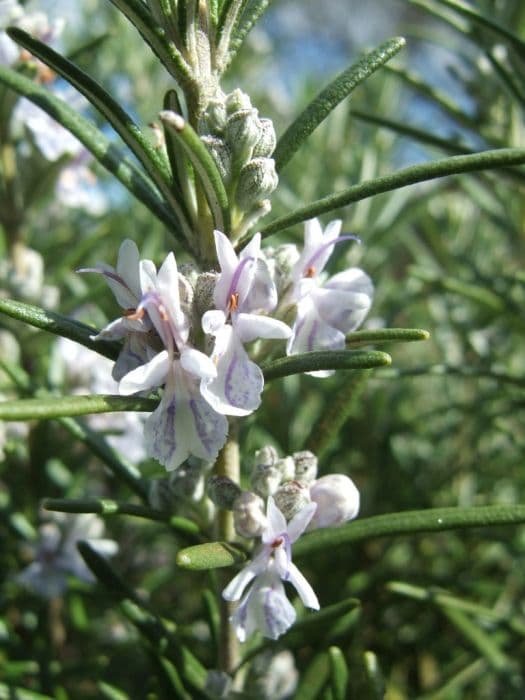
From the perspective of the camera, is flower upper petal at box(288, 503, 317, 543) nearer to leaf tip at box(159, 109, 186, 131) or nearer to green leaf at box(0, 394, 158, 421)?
green leaf at box(0, 394, 158, 421)

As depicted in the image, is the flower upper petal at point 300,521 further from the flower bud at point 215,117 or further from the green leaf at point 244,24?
the green leaf at point 244,24

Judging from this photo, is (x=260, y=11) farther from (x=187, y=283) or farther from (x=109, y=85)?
(x=109, y=85)

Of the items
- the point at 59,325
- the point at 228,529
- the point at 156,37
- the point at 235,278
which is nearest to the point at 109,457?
the point at 228,529

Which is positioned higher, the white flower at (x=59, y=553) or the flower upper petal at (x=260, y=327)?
the flower upper petal at (x=260, y=327)

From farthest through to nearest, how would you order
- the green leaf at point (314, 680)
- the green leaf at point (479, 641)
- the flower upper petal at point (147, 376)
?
the green leaf at point (479, 641), the green leaf at point (314, 680), the flower upper petal at point (147, 376)

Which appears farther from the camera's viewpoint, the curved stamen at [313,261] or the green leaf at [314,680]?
the green leaf at [314,680]

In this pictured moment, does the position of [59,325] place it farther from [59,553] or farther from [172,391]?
[59,553]

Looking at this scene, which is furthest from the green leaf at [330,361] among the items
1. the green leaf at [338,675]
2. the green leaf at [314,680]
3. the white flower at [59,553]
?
Answer: the white flower at [59,553]

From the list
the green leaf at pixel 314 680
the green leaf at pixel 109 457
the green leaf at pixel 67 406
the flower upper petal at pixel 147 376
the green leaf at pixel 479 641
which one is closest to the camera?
the green leaf at pixel 67 406
